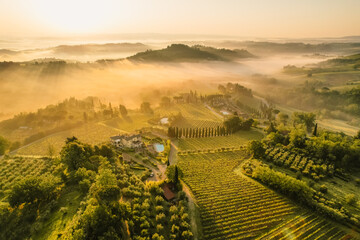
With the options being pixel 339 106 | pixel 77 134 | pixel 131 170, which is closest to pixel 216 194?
pixel 131 170

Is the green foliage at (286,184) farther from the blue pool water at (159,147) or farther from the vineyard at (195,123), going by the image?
the vineyard at (195,123)

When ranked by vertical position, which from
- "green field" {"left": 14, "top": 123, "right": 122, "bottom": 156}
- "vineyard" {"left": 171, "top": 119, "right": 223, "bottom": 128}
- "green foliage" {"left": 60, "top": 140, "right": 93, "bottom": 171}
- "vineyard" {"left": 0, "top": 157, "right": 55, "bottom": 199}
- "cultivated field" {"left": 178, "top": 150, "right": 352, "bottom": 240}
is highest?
"green foliage" {"left": 60, "top": 140, "right": 93, "bottom": 171}

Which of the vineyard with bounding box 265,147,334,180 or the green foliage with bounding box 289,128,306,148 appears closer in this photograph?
the vineyard with bounding box 265,147,334,180

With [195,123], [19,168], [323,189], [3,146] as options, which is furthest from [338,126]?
[3,146]

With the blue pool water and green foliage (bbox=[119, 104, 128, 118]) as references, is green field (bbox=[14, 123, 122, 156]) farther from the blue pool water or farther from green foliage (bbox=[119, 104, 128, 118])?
the blue pool water

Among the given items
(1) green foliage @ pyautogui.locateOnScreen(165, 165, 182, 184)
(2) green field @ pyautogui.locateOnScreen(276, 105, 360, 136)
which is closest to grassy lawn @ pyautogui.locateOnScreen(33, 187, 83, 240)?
(1) green foliage @ pyautogui.locateOnScreen(165, 165, 182, 184)

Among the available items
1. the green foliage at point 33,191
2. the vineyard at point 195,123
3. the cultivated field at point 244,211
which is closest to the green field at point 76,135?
the vineyard at point 195,123

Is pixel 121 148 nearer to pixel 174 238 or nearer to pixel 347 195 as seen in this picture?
pixel 174 238
